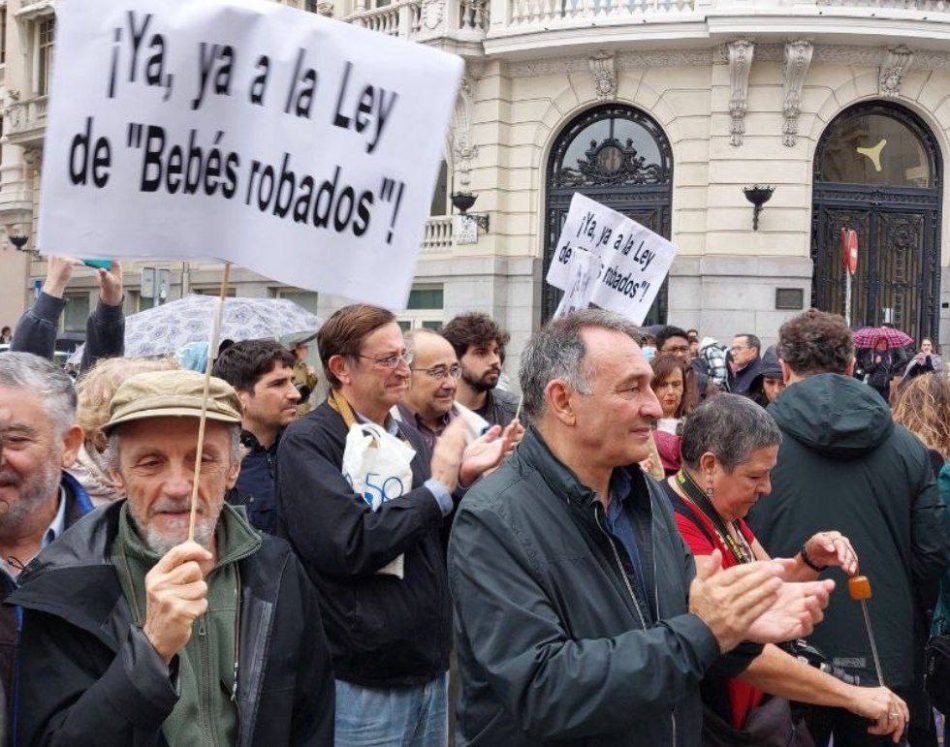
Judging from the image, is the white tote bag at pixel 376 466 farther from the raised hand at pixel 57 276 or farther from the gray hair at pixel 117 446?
the raised hand at pixel 57 276

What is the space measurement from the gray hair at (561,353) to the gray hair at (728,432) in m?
0.81

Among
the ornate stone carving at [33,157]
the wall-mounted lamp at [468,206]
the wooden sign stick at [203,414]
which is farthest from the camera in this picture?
the ornate stone carving at [33,157]

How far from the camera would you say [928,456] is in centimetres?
437

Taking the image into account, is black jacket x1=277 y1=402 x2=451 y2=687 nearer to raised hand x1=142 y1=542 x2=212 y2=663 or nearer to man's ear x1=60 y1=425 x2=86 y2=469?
man's ear x1=60 y1=425 x2=86 y2=469

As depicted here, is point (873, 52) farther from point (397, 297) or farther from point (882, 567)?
point (397, 297)

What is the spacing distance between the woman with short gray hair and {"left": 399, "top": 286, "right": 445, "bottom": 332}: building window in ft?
55.1

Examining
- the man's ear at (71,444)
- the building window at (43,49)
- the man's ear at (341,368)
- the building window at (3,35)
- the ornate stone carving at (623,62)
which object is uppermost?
the building window at (3,35)

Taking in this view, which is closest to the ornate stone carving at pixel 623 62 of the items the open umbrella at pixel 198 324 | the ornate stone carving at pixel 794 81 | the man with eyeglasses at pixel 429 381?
the ornate stone carving at pixel 794 81

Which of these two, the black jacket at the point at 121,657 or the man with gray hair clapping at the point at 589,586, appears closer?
the black jacket at the point at 121,657

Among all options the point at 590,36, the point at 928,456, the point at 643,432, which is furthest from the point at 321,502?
the point at 590,36

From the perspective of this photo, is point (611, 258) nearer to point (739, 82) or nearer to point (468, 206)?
point (739, 82)

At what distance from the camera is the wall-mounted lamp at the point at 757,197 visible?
17.6m

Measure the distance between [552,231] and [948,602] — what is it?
1587cm

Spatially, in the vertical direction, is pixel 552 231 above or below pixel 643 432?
above
